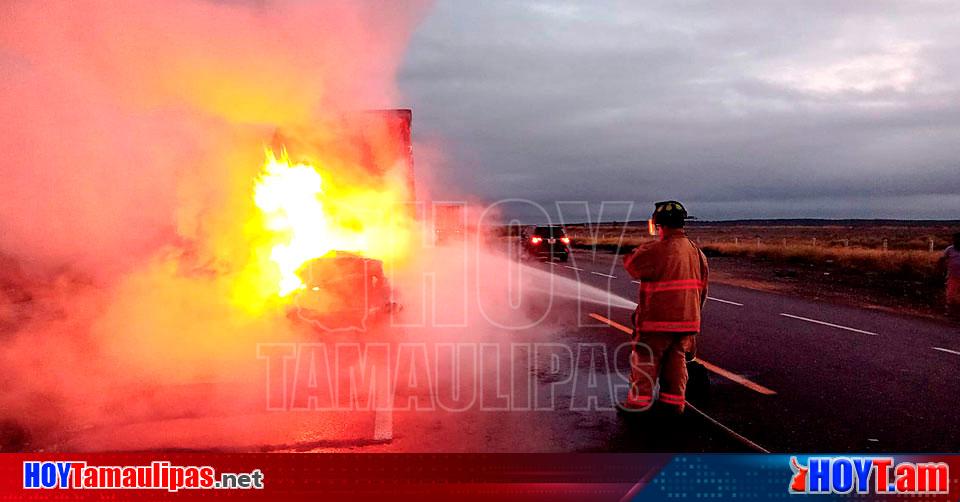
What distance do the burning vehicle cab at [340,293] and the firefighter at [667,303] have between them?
512 cm

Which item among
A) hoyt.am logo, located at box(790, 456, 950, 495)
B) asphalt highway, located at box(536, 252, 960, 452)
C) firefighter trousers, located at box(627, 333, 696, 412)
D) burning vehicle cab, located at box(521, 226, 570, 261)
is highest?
burning vehicle cab, located at box(521, 226, 570, 261)

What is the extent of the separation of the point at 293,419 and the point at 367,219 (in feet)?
21.5

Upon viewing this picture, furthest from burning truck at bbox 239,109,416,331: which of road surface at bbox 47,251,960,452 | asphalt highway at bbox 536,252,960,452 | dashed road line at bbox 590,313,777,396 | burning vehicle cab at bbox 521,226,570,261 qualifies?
burning vehicle cab at bbox 521,226,570,261

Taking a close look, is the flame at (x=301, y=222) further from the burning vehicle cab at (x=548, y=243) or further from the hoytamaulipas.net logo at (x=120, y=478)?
the burning vehicle cab at (x=548, y=243)

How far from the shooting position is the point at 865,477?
3846 mm

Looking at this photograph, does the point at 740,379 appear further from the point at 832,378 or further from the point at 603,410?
the point at 603,410

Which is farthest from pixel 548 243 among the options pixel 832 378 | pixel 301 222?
pixel 832 378

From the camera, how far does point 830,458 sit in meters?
3.82

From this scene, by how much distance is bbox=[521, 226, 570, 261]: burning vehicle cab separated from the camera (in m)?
29.7

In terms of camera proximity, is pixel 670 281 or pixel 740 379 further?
pixel 740 379

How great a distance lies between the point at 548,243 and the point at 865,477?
1024 inches

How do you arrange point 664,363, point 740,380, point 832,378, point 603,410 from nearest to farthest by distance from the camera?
point 664,363
point 603,410
point 740,380
point 832,378

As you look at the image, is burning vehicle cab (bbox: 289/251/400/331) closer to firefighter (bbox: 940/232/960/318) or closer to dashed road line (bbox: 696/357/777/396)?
dashed road line (bbox: 696/357/777/396)

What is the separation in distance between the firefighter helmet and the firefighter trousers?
846 mm
